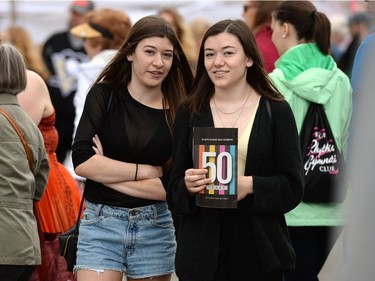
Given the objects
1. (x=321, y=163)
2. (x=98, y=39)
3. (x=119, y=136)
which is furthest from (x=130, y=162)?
(x=98, y=39)

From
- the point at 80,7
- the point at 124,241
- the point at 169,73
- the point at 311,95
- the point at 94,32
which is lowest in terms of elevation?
the point at 124,241

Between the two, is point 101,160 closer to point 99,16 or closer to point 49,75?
point 99,16

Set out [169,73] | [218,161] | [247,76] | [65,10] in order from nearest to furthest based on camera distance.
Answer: [218,161] → [247,76] → [169,73] → [65,10]

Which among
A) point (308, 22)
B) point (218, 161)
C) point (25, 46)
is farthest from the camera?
point (25, 46)

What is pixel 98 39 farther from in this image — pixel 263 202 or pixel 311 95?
pixel 263 202

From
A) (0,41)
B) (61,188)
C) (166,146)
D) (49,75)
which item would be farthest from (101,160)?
(49,75)

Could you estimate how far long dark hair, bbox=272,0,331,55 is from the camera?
5883mm

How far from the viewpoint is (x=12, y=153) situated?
190 inches

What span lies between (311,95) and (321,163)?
427mm

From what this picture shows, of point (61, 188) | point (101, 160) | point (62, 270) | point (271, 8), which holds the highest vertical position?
point (271, 8)

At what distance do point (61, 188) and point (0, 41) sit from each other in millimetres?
1292

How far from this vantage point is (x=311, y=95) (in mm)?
5598

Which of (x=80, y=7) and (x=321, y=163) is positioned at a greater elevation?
(x=80, y=7)

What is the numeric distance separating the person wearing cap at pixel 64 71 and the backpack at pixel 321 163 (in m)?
4.76
